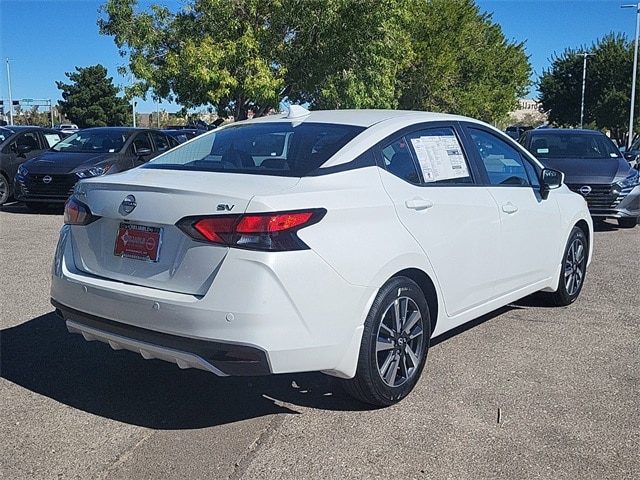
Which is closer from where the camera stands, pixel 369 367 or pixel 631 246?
pixel 369 367

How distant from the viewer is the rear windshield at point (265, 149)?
146 inches

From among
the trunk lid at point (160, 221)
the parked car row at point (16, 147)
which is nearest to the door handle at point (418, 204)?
the trunk lid at point (160, 221)

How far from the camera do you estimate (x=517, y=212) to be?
4.88 metres

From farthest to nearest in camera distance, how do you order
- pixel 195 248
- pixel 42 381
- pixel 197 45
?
pixel 197 45 < pixel 42 381 < pixel 195 248

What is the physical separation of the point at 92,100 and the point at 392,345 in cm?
6724

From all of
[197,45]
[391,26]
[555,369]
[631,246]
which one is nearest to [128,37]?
[197,45]

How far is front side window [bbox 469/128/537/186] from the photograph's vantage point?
188 inches

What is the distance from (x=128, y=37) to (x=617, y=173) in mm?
13015

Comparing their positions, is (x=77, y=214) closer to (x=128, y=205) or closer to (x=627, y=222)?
(x=128, y=205)

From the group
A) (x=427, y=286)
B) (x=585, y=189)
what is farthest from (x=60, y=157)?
(x=427, y=286)

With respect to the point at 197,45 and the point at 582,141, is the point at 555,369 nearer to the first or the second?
the point at 582,141

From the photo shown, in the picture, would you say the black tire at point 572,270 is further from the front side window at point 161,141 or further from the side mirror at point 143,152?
the front side window at point 161,141

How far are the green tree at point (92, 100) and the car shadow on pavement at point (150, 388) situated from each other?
63657 mm

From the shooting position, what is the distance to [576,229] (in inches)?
235
